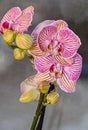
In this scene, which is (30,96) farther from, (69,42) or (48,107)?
(48,107)

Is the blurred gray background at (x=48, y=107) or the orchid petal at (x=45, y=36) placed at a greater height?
the orchid petal at (x=45, y=36)

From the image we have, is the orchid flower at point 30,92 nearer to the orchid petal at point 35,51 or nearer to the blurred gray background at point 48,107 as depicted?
the orchid petal at point 35,51

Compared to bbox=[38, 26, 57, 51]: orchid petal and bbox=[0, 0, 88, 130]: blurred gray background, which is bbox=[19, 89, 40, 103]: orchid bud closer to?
bbox=[38, 26, 57, 51]: orchid petal

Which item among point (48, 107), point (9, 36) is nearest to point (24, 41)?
point (9, 36)

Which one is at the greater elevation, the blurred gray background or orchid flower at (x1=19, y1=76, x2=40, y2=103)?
orchid flower at (x1=19, y1=76, x2=40, y2=103)

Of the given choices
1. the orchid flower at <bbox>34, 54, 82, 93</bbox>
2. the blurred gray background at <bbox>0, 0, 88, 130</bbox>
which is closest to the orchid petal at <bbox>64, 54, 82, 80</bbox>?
the orchid flower at <bbox>34, 54, 82, 93</bbox>

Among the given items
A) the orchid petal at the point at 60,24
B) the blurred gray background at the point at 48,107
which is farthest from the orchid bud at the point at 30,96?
the blurred gray background at the point at 48,107

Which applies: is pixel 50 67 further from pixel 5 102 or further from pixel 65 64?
pixel 5 102
